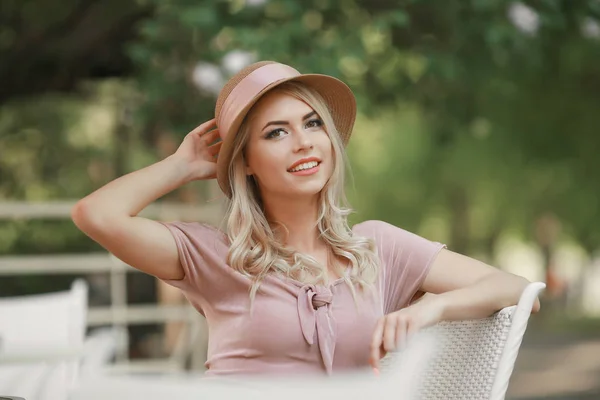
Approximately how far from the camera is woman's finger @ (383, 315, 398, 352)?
1.33 m

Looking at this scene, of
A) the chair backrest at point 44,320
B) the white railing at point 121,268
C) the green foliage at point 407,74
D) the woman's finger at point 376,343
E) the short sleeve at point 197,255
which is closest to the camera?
the woman's finger at point 376,343

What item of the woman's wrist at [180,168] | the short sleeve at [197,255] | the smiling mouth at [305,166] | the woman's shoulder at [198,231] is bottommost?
the short sleeve at [197,255]

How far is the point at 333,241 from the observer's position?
1.70 metres

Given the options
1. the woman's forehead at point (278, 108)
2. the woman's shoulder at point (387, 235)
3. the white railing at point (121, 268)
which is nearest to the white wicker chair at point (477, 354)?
the woman's shoulder at point (387, 235)

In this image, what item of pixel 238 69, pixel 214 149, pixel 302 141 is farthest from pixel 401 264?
pixel 238 69

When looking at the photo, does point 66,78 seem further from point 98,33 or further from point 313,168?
point 313,168

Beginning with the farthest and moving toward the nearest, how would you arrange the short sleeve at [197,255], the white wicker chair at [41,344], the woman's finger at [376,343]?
the white wicker chair at [41,344] → the short sleeve at [197,255] → the woman's finger at [376,343]

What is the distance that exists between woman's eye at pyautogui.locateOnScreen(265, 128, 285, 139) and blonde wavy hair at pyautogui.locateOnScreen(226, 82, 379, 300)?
0.15 feet

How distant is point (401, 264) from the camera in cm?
174

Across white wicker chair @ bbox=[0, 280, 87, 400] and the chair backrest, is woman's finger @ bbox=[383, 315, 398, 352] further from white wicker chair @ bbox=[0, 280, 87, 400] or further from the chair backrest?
the chair backrest

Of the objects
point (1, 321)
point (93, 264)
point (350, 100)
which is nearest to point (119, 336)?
point (93, 264)

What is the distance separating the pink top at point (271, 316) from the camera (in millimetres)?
1581

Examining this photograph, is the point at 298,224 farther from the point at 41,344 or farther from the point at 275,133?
the point at 41,344

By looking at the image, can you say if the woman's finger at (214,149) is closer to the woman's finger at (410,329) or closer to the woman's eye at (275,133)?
the woman's eye at (275,133)
